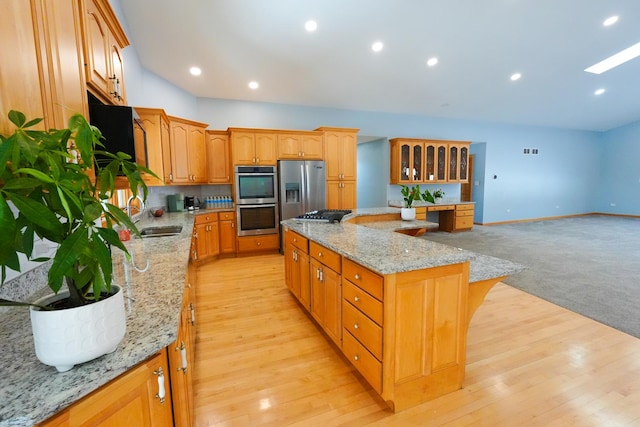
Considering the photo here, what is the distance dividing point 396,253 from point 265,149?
3.75 metres

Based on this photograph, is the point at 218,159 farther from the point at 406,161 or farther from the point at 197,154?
the point at 406,161

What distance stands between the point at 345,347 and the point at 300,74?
14.3ft

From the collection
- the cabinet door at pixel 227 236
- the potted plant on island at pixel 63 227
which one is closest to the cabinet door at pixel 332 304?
the potted plant on island at pixel 63 227

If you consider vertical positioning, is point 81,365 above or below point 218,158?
below

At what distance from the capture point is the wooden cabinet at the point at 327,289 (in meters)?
2.01

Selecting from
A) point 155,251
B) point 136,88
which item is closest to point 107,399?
point 155,251

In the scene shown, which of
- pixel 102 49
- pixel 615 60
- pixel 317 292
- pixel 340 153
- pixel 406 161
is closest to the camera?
pixel 102 49

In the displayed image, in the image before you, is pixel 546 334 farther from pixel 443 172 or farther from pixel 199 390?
pixel 443 172

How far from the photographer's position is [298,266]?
2809 millimetres

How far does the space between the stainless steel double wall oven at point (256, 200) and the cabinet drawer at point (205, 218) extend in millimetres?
373

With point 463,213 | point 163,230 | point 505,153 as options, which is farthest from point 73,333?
point 505,153

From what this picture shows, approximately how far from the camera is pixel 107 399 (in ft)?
2.40

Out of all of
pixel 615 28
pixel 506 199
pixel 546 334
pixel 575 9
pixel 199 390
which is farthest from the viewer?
pixel 506 199

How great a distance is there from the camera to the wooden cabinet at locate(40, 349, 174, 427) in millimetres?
677
